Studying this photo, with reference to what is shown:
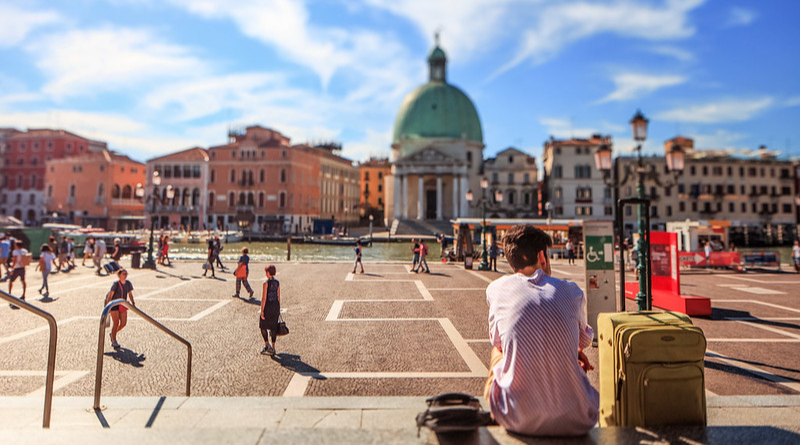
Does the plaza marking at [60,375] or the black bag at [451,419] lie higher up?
the black bag at [451,419]

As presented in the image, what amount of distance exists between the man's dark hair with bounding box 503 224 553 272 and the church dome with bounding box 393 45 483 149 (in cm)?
6976

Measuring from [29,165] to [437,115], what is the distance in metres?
64.8

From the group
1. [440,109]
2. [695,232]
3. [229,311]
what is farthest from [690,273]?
[440,109]

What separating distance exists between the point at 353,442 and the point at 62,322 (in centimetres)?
974

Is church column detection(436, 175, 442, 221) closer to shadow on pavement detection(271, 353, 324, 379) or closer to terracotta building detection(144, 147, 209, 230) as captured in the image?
terracotta building detection(144, 147, 209, 230)

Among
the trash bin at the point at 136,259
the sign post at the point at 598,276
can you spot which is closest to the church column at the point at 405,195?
the trash bin at the point at 136,259

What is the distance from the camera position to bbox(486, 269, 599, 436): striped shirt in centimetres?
282

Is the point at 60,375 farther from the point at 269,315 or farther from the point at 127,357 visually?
the point at 269,315

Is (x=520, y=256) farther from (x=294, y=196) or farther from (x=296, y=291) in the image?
(x=294, y=196)

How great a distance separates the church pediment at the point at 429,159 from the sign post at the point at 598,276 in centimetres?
5971

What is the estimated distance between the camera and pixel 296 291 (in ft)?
48.6

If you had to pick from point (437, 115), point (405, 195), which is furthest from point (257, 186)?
point (437, 115)

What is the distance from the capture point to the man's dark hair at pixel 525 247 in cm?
327

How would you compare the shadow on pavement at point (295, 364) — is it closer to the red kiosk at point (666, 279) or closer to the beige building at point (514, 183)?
the red kiosk at point (666, 279)
